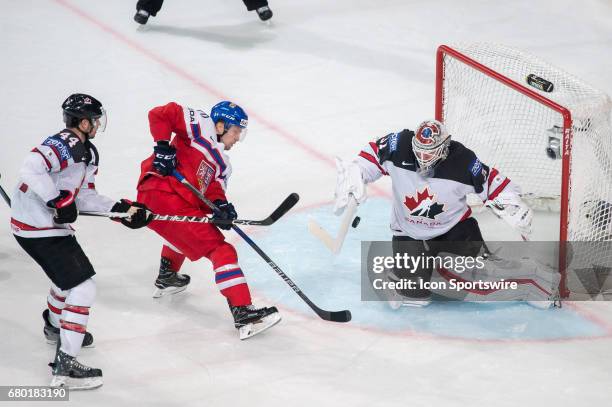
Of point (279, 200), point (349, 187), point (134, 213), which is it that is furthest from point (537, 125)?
point (134, 213)

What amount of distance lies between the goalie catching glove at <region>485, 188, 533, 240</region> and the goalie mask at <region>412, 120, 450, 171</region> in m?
0.30

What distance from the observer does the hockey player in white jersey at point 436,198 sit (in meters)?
4.21

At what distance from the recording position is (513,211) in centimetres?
419

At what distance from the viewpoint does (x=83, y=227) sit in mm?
5195

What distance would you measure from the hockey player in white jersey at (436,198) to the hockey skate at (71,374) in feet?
4.05

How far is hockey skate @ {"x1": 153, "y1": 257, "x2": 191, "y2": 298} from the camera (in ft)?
14.8

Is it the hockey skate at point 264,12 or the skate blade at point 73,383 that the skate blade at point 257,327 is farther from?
the hockey skate at point 264,12

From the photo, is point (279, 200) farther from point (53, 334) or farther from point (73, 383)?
point (73, 383)

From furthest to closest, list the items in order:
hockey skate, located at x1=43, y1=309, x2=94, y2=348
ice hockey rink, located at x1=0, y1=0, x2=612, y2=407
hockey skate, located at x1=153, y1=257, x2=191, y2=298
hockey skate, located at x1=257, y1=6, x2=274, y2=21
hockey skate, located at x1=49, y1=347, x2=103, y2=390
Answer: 1. hockey skate, located at x1=257, y1=6, x2=274, y2=21
2. hockey skate, located at x1=153, y1=257, x2=191, y2=298
3. hockey skate, located at x1=43, y1=309, x2=94, y2=348
4. ice hockey rink, located at x1=0, y1=0, x2=612, y2=407
5. hockey skate, located at x1=49, y1=347, x2=103, y2=390

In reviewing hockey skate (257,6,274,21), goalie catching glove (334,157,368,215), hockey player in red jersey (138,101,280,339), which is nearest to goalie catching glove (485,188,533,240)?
goalie catching glove (334,157,368,215)

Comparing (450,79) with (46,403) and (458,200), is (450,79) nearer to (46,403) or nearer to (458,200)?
(458,200)

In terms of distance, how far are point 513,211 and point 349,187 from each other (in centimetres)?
67

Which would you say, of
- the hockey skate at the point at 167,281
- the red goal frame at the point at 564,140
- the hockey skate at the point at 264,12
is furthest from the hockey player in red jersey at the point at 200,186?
the hockey skate at the point at 264,12

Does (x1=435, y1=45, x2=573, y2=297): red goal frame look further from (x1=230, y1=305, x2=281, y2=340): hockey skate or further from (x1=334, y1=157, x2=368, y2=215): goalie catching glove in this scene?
(x1=230, y1=305, x2=281, y2=340): hockey skate
